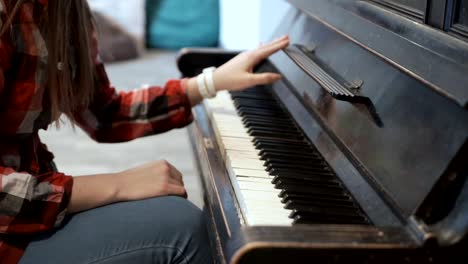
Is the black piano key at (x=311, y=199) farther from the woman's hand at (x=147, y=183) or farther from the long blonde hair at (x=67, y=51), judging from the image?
the long blonde hair at (x=67, y=51)

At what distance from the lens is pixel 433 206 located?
32.0 inches

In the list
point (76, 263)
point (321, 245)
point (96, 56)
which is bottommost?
point (76, 263)

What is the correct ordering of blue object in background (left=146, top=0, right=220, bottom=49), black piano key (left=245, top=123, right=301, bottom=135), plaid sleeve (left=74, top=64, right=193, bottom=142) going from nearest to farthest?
black piano key (left=245, top=123, right=301, bottom=135) → plaid sleeve (left=74, top=64, right=193, bottom=142) → blue object in background (left=146, top=0, right=220, bottom=49)

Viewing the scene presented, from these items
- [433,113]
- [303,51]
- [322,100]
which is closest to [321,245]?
[433,113]

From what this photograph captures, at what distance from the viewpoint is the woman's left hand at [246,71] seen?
1374mm

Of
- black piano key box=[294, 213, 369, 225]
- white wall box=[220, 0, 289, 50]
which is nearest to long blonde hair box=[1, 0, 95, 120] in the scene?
black piano key box=[294, 213, 369, 225]

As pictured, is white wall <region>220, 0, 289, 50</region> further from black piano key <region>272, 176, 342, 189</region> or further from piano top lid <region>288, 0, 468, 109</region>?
black piano key <region>272, 176, 342, 189</region>

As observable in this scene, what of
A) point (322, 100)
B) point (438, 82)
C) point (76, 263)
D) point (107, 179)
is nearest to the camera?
point (438, 82)

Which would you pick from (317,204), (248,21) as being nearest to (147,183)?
(317,204)

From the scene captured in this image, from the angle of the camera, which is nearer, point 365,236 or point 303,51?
point 365,236

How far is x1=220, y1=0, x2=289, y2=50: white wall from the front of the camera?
8.92 feet

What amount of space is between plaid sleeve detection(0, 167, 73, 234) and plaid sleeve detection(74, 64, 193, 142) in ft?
1.17

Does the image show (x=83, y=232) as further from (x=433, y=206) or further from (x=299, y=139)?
(x=433, y=206)

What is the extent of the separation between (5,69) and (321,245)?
1.87 feet
